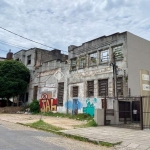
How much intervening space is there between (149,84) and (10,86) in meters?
19.2

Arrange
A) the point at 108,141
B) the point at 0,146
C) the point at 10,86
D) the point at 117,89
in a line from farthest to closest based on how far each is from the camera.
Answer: the point at 10,86
the point at 117,89
the point at 108,141
the point at 0,146

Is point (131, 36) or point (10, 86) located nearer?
point (131, 36)

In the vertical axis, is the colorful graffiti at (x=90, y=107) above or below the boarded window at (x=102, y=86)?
below

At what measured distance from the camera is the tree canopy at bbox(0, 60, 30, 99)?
87.6 ft

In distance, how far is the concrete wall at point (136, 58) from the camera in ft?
58.0

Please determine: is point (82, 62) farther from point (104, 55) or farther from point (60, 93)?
point (60, 93)

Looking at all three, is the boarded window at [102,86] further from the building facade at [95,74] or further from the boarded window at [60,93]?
the boarded window at [60,93]

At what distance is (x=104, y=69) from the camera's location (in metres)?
19.5

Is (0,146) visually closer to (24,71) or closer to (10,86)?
(10,86)

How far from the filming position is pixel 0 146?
22.4ft

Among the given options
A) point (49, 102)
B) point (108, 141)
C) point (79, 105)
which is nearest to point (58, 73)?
point (49, 102)

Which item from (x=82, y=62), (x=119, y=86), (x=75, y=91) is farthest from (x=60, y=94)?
(x=119, y=86)

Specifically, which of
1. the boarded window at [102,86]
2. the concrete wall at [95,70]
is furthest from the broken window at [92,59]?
the boarded window at [102,86]

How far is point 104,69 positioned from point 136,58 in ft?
10.4
